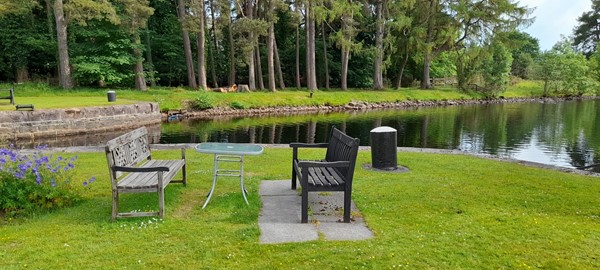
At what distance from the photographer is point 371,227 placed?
4.95 m

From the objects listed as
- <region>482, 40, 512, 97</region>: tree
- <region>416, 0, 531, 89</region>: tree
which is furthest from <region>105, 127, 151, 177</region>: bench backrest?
<region>482, 40, 512, 97</region>: tree

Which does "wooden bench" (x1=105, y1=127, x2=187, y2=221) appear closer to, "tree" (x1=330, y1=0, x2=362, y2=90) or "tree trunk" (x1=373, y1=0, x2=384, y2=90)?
"tree" (x1=330, y1=0, x2=362, y2=90)

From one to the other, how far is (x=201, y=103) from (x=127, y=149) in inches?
820

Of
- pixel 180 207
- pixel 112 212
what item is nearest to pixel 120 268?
pixel 112 212

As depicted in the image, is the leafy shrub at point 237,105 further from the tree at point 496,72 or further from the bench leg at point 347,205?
the tree at point 496,72

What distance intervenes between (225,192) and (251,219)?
55.8 inches

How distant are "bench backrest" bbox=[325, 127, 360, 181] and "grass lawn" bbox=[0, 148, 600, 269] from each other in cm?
67

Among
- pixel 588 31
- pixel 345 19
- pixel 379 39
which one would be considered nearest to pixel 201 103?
pixel 345 19

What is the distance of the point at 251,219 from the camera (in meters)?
5.21

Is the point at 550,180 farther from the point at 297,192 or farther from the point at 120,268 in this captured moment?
the point at 120,268

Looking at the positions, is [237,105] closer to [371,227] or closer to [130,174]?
[130,174]

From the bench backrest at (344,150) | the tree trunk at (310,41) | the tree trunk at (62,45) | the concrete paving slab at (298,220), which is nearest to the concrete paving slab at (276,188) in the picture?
the concrete paving slab at (298,220)

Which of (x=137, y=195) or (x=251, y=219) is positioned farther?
(x=137, y=195)

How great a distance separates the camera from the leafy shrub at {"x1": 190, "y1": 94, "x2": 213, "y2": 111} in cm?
2602
